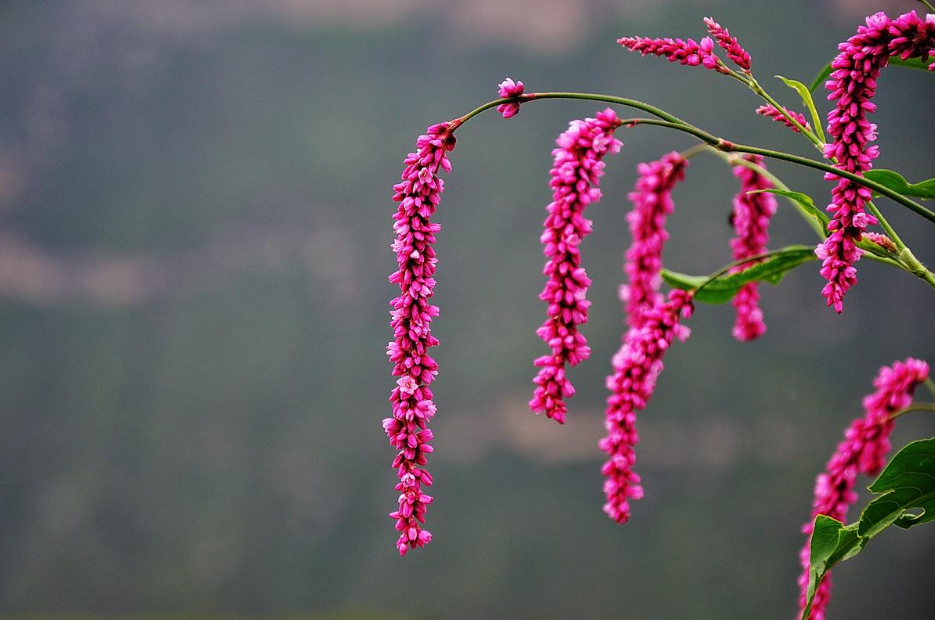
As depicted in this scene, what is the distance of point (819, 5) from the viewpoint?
2311 millimetres

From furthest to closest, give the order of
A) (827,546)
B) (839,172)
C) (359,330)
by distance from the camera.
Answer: (359,330)
(827,546)
(839,172)

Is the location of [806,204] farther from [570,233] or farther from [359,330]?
[359,330]

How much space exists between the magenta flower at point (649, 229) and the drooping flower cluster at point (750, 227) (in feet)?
0.22

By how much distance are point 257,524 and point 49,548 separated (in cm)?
57

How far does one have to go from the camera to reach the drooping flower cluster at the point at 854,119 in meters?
0.45

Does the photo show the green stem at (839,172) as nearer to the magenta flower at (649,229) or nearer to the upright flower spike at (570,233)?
the upright flower spike at (570,233)

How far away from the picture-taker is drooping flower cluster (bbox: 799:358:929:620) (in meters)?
0.67

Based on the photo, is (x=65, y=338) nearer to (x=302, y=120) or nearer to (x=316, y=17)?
(x=302, y=120)

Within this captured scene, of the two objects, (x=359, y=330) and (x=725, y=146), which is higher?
(x=359, y=330)

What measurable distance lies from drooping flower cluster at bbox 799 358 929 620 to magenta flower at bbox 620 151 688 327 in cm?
19

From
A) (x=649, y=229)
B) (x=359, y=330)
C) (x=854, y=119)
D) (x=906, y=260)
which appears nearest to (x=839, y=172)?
(x=854, y=119)

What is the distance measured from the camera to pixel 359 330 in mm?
2473

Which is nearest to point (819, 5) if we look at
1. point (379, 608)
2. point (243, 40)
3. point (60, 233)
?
point (243, 40)

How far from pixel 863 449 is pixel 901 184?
229 millimetres
